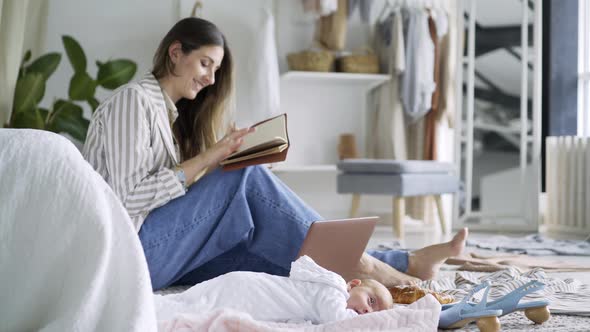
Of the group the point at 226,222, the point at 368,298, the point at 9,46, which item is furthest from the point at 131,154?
the point at 9,46

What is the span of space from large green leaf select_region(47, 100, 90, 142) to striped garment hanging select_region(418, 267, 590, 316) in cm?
242

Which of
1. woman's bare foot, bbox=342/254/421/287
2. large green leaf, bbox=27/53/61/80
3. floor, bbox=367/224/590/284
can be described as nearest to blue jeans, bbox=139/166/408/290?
woman's bare foot, bbox=342/254/421/287

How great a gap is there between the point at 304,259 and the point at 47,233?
68 cm

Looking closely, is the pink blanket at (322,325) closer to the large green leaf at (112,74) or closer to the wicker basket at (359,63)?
the large green leaf at (112,74)

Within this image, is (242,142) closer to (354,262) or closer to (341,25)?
(354,262)

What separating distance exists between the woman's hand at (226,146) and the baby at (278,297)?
465 millimetres

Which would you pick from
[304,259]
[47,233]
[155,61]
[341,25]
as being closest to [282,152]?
[304,259]

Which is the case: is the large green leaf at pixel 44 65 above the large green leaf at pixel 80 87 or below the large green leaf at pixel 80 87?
above

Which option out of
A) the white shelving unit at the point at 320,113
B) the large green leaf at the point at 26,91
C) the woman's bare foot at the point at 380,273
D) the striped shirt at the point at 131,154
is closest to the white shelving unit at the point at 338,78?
the white shelving unit at the point at 320,113

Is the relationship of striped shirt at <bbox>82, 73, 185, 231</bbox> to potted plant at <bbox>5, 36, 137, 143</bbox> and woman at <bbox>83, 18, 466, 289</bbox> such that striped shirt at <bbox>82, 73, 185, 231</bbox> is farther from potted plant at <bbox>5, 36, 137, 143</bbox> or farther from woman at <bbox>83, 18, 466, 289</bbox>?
potted plant at <bbox>5, 36, 137, 143</bbox>

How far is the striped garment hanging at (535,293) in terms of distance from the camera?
176 cm

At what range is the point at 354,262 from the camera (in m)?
1.92

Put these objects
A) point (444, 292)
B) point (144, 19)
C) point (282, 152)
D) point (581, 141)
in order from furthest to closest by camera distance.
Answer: point (144, 19), point (581, 141), point (444, 292), point (282, 152)

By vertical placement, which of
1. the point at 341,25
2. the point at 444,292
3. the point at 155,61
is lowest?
the point at 444,292
